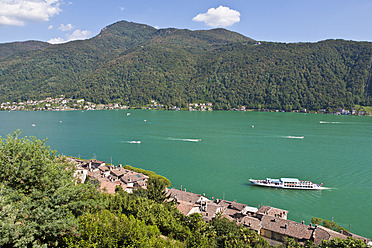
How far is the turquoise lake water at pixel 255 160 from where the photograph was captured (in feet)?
85.6

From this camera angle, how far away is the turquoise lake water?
85.6 ft

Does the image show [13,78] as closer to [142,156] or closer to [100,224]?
[142,156]

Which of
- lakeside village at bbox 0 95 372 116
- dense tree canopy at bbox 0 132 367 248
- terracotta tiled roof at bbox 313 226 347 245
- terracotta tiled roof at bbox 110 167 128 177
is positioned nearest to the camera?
dense tree canopy at bbox 0 132 367 248

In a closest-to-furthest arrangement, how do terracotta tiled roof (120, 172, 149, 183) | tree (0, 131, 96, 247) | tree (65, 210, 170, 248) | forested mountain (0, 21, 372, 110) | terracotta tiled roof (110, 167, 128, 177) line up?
tree (0, 131, 96, 247) → tree (65, 210, 170, 248) → terracotta tiled roof (120, 172, 149, 183) → terracotta tiled roof (110, 167, 128, 177) → forested mountain (0, 21, 372, 110)

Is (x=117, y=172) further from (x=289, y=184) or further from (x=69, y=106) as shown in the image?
(x=69, y=106)

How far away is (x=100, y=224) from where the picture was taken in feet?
28.9

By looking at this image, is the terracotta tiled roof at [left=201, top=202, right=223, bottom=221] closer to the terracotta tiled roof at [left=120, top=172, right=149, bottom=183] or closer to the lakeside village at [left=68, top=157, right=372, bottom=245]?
the lakeside village at [left=68, top=157, right=372, bottom=245]

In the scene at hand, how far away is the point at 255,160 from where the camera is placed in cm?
4109

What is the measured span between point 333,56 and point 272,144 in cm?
16201


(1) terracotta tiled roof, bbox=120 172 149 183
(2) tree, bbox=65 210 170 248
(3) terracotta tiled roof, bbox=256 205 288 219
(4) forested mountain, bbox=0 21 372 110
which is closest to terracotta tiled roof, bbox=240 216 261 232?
(3) terracotta tiled roof, bbox=256 205 288 219

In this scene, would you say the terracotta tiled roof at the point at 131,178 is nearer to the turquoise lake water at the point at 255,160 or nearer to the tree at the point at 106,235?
the turquoise lake water at the point at 255,160

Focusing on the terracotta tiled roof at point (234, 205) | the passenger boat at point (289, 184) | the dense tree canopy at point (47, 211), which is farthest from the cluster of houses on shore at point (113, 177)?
the dense tree canopy at point (47, 211)

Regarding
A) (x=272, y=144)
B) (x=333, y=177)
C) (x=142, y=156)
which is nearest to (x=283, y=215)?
(x=333, y=177)

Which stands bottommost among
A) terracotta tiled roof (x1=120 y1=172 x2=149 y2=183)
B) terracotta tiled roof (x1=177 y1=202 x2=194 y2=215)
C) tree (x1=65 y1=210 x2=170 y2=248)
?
terracotta tiled roof (x1=177 y1=202 x2=194 y2=215)
